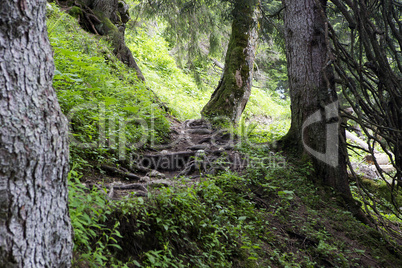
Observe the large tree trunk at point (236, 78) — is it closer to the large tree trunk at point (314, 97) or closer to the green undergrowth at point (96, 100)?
the green undergrowth at point (96, 100)

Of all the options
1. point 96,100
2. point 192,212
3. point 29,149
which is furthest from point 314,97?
point 29,149

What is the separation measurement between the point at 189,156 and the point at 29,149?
13.3 ft

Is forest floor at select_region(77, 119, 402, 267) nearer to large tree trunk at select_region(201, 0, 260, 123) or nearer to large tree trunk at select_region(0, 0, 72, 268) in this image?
large tree trunk at select_region(0, 0, 72, 268)

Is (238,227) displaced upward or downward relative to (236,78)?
downward

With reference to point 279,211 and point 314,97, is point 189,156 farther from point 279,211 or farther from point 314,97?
point 314,97

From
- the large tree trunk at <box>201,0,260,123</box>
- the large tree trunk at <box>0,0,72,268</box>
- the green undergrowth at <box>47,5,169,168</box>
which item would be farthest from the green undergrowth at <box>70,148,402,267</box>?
the large tree trunk at <box>201,0,260,123</box>

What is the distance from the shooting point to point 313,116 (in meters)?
5.20

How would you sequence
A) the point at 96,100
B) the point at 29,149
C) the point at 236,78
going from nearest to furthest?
the point at 29,149
the point at 96,100
the point at 236,78

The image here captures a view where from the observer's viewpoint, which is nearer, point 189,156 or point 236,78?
point 189,156

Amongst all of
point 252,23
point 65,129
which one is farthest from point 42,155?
point 252,23

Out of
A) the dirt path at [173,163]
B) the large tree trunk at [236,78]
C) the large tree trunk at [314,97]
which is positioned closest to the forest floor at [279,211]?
the dirt path at [173,163]

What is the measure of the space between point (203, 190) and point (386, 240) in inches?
98.9

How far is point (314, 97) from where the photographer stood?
17.1 feet

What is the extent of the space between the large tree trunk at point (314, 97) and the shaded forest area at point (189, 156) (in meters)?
0.02
